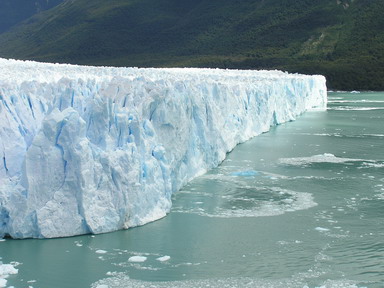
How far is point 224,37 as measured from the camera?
54.3 meters

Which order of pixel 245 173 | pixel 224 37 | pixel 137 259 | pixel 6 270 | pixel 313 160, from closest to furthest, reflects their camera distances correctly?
pixel 6 270 → pixel 137 259 → pixel 245 173 → pixel 313 160 → pixel 224 37

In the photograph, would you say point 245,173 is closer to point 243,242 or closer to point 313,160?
point 313,160

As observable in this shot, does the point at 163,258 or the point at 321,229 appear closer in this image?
the point at 163,258

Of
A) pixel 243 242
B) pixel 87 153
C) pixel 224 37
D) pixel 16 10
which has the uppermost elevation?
pixel 16 10

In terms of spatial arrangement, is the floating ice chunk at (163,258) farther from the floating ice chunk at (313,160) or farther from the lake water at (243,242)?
the floating ice chunk at (313,160)

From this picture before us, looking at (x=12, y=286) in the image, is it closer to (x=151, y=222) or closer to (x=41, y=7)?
(x=151, y=222)

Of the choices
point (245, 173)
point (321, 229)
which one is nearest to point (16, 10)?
point (245, 173)

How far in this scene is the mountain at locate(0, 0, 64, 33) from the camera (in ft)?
336

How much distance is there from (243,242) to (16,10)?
103422 millimetres

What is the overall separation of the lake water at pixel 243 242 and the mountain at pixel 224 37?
3503 centimetres

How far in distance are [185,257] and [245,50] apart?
45.2 metres

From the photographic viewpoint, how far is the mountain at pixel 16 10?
102438 mm

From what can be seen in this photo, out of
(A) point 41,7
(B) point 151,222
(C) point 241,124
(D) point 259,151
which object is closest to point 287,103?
(C) point 241,124

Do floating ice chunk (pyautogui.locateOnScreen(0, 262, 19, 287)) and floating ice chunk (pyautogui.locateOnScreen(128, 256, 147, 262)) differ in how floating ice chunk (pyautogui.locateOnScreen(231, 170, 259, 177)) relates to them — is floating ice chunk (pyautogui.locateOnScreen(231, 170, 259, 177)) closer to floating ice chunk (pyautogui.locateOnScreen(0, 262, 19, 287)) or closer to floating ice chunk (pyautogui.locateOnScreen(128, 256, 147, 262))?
floating ice chunk (pyautogui.locateOnScreen(128, 256, 147, 262))
